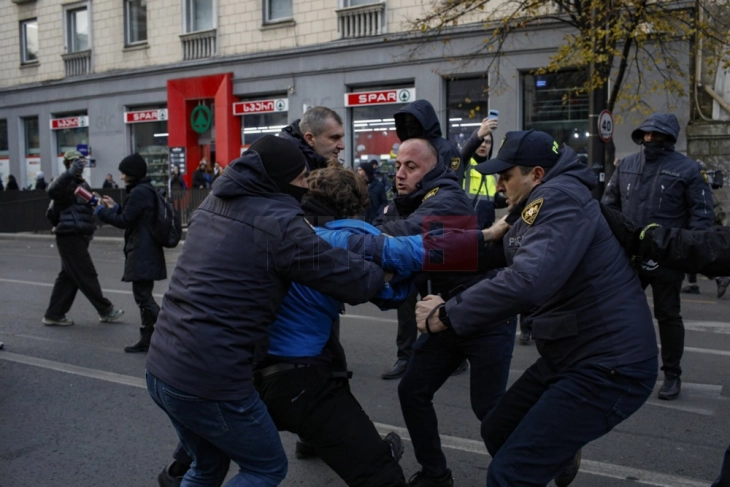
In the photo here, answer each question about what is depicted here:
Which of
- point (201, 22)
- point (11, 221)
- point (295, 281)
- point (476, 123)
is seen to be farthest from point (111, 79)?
point (295, 281)

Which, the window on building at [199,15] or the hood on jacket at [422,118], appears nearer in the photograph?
the hood on jacket at [422,118]

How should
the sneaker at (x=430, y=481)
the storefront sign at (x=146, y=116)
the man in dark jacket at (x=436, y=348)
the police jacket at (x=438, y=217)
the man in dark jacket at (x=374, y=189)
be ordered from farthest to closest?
the storefront sign at (x=146, y=116) → the man in dark jacket at (x=374, y=189) → the sneaker at (x=430, y=481) → the man in dark jacket at (x=436, y=348) → the police jacket at (x=438, y=217)

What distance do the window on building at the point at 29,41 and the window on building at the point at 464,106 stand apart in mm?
18231

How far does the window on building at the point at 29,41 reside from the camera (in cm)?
3169

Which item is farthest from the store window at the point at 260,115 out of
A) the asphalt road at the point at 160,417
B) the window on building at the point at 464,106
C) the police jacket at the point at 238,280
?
the police jacket at the point at 238,280

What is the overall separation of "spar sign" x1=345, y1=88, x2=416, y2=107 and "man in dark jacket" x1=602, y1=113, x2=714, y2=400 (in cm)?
1549

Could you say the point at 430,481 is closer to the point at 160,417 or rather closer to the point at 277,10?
the point at 160,417

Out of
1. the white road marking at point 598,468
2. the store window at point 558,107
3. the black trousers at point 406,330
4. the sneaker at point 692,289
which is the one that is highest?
the store window at point 558,107

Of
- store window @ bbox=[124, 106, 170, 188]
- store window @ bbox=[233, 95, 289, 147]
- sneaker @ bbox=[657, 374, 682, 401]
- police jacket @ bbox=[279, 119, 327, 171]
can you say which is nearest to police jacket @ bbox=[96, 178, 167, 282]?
police jacket @ bbox=[279, 119, 327, 171]

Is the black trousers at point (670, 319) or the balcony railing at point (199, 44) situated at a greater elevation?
the balcony railing at point (199, 44)

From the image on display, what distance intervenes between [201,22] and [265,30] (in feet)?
10.2

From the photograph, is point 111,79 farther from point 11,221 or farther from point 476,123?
point 476,123

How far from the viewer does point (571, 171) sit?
130 inches

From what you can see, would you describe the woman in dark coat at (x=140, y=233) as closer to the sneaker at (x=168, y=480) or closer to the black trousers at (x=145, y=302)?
the black trousers at (x=145, y=302)
